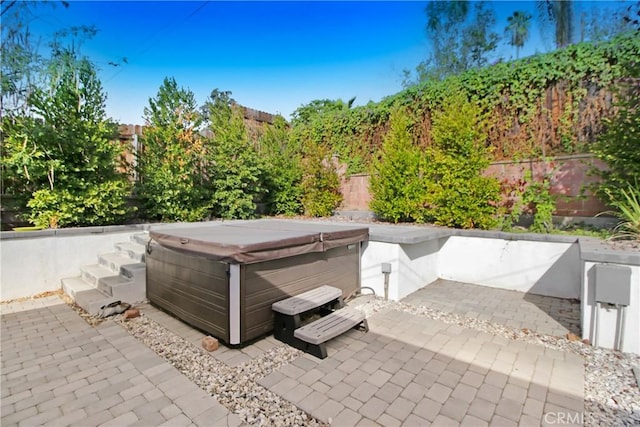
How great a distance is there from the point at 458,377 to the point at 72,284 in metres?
5.41

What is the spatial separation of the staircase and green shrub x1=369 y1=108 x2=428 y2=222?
5005mm

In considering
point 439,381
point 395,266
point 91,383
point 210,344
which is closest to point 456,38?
point 395,266

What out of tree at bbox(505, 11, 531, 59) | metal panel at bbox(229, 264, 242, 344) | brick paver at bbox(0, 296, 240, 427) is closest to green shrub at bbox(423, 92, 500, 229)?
metal panel at bbox(229, 264, 242, 344)

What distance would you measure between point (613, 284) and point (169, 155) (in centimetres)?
742

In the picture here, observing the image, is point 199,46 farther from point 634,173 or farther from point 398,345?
point 634,173

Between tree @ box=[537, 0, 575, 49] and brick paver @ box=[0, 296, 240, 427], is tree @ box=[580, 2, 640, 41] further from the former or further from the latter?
brick paver @ box=[0, 296, 240, 427]

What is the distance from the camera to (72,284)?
4.73m

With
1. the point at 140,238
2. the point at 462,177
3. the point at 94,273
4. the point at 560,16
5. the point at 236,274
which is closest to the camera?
the point at 236,274

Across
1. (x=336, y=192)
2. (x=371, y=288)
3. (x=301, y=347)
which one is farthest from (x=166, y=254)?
(x=336, y=192)

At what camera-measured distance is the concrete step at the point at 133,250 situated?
4.92 metres

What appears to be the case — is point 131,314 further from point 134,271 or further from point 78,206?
point 78,206

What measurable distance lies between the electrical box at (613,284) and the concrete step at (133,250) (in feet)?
18.9

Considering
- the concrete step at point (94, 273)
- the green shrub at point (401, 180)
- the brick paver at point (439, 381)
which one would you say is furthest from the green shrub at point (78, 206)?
the green shrub at point (401, 180)

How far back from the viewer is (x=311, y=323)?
3.18 metres
